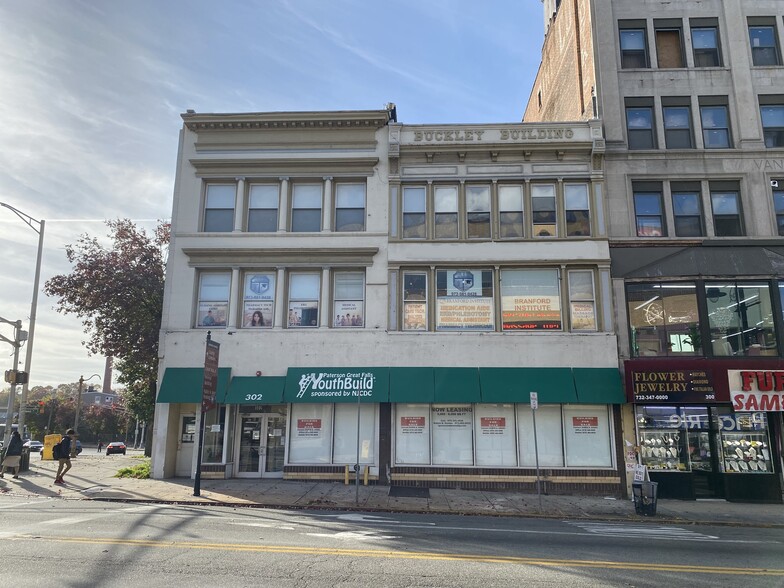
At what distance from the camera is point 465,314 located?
64.4ft

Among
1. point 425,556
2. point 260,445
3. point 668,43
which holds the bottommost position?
point 425,556

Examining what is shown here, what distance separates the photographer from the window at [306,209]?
20.6 meters

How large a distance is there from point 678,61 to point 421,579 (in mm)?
21724

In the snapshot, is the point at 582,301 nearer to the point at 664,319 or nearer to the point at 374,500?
the point at 664,319

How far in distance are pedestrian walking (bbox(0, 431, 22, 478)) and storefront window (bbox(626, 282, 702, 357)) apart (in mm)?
21542

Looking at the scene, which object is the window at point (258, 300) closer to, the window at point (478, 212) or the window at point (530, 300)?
the window at point (478, 212)

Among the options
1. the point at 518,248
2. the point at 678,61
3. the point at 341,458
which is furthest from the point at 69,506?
the point at 678,61

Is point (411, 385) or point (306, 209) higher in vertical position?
point (306, 209)

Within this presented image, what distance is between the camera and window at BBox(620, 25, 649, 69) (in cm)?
2123

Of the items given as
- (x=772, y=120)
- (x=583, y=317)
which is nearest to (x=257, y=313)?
(x=583, y=317)

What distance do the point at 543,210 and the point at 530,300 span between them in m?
3.45

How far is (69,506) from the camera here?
43.2 feet

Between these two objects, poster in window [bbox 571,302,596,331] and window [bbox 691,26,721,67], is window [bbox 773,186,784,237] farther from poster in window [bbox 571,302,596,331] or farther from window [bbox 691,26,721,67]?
poster in window [bbox 571,302,596,331]

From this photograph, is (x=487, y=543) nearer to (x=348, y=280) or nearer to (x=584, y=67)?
(x=348, y=280)
